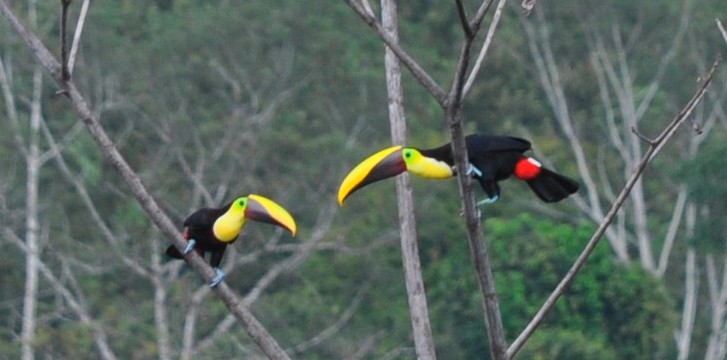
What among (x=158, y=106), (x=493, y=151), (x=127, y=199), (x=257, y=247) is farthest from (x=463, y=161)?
(x=158, y=106)

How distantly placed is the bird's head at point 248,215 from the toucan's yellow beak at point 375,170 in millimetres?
711

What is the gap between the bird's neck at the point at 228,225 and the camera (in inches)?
302

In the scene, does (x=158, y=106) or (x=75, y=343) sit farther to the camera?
(x=158, y=106)

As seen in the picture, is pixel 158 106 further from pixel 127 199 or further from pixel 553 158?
pixel 553 158

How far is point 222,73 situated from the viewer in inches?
1081

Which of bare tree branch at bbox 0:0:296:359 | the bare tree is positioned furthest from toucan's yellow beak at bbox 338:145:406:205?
the bare tree

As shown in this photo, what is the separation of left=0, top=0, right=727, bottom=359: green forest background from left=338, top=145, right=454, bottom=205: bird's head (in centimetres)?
1190

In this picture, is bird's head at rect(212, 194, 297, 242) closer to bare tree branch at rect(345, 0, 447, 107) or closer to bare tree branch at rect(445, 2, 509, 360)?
bare tree branch at rect(445, 2, 509, 360)

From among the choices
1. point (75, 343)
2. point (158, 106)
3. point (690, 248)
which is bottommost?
point (690, 248)

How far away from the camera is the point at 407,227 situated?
6.63m

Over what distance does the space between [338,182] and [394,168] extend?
63.0 feet

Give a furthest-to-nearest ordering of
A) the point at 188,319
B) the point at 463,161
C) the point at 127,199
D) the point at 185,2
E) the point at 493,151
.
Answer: the point at 185,2 → the point at 127,199 → the point at 188,319 → the point at 493,151 → the point at 463,161

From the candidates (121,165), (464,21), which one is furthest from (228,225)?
(464,21)

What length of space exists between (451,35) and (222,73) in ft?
19.4
